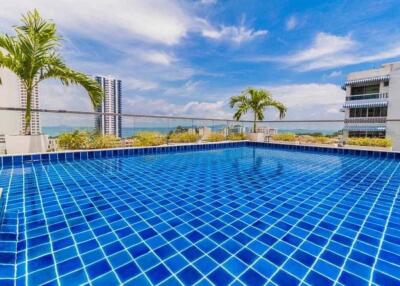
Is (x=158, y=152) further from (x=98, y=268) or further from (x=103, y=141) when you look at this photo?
(x=98, y=268)

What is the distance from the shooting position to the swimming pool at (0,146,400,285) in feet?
4.45

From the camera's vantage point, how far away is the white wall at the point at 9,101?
472cm

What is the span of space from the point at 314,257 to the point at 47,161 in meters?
5.77

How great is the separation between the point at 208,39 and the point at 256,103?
3738mm

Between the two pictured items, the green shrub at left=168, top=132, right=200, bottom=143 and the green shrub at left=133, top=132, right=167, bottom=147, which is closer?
the green shrub at left=133, top=132, right=167, bottom=147

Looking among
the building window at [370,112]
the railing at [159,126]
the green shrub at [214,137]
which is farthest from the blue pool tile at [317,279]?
the building window at [370,112]

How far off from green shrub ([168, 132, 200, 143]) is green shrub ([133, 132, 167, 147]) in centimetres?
36

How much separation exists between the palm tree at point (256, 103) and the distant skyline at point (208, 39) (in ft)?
1.80

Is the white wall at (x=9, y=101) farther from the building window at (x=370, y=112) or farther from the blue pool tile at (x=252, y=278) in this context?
the building window at (x=370, y=112)

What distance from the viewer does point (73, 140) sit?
5.62 metres

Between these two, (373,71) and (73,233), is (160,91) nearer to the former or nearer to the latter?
(73,233)

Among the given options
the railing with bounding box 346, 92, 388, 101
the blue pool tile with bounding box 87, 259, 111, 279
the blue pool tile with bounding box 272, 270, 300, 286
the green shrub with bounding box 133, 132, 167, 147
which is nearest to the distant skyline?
the green shrub with bounding box 133, 132, 167, 147

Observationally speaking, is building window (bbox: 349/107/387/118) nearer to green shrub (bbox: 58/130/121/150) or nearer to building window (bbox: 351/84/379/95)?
building window (bbox: 351/84/379/95)

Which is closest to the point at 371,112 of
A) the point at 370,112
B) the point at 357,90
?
the point at 370,112
